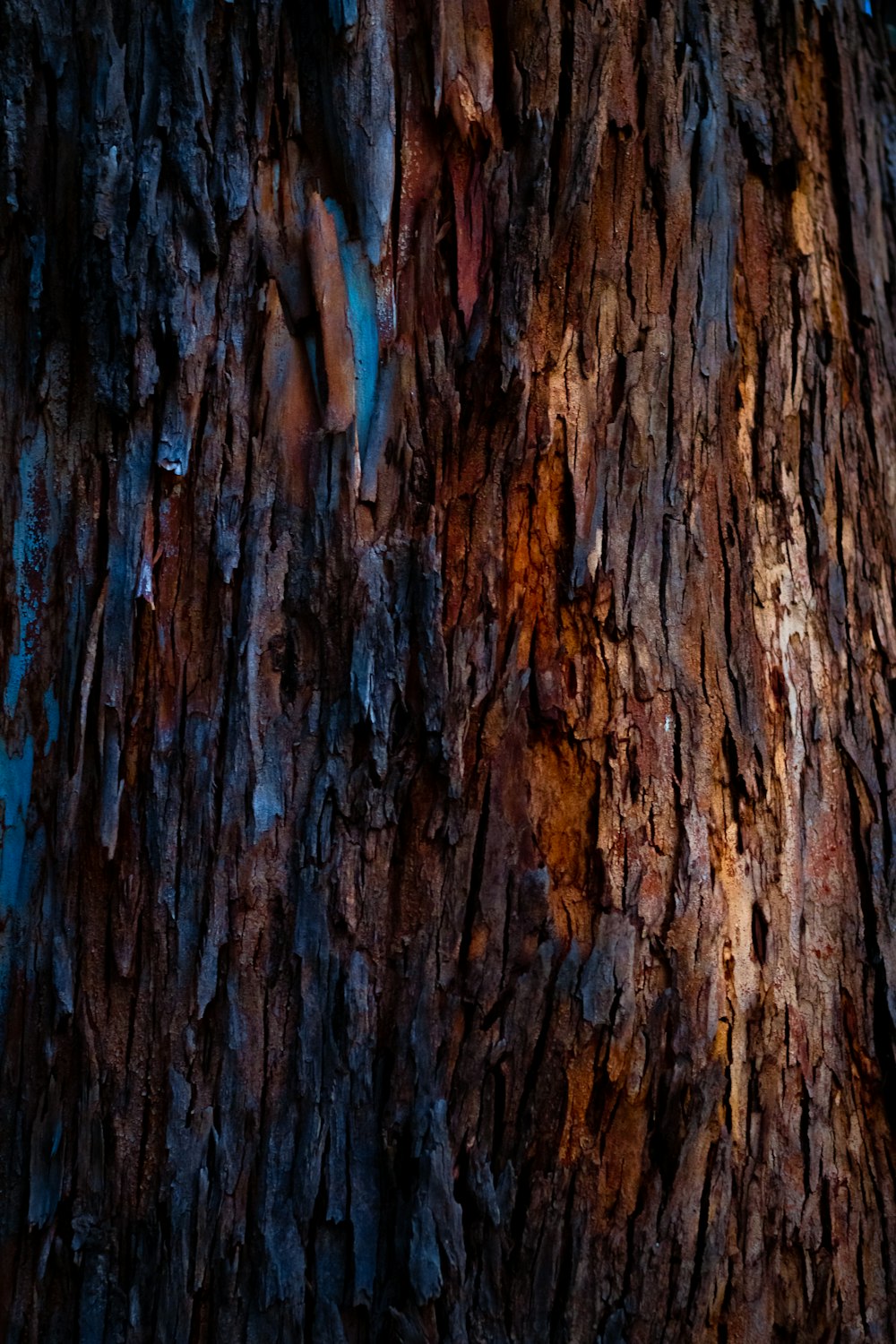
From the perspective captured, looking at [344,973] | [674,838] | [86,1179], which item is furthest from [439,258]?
[86,1179]

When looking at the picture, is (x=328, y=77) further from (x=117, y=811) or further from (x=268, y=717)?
(x=117, y=811)

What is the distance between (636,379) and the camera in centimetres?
159

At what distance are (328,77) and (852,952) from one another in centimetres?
143

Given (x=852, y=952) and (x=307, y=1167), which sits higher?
(x=852, y=952)

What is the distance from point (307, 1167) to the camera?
1.43 meters

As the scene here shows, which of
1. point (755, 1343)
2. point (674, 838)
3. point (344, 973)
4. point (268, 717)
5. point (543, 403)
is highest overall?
point (543, 403)

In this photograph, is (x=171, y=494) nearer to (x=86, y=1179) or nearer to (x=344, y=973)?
(x=344, y=973)

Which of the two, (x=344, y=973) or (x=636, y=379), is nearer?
(x=344, y=973)

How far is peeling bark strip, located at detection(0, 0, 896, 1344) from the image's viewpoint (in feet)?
4.74

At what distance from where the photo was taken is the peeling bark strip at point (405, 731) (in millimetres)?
1443

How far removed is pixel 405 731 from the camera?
1479 millimetres

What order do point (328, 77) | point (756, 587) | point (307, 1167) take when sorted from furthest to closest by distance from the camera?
point (756, 587) → point (328, 77) → point (307, 1167)

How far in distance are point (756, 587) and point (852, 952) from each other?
54 cm

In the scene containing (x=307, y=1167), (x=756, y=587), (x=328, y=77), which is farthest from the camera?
(x=756, y=587)
